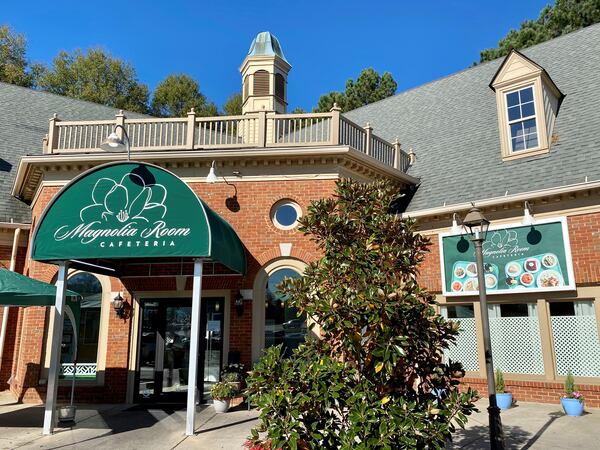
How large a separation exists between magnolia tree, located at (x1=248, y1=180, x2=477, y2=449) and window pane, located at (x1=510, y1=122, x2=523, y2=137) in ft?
27.4

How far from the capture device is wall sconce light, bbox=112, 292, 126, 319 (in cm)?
1161

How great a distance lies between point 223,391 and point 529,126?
34.9ft

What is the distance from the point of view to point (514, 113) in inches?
509

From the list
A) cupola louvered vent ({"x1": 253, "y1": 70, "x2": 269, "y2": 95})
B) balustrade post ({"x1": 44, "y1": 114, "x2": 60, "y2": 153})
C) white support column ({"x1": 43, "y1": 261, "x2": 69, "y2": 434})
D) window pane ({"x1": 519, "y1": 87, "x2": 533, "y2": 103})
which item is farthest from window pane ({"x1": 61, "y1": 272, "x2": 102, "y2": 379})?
window pane ({"x1": 519, "y1": 87, "x2": 533, "y2": 103})

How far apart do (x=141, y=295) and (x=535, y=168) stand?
35.5 feet

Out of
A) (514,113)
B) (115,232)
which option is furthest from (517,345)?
(115,232)

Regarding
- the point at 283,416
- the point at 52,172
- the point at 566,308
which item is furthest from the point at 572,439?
the point at 52,172

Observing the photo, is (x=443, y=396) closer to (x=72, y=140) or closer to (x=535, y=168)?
(x=535, y=168)

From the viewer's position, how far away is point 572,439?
7633 mm

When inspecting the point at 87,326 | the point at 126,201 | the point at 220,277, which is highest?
the point at 126,201

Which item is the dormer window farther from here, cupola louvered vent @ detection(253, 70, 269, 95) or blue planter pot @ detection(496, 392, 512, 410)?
cupola louvered vent @ detection(253, 70, 269, 95)

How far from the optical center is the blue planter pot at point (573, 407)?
9148mm

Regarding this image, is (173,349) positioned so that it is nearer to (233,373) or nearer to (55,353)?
(233,373)

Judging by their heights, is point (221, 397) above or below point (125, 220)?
below
